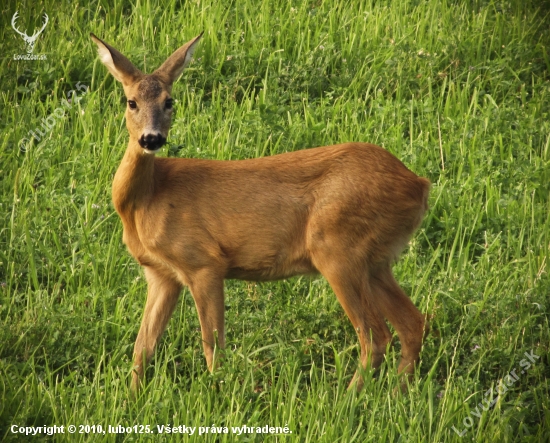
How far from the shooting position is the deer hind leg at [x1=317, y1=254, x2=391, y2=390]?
6.16 m

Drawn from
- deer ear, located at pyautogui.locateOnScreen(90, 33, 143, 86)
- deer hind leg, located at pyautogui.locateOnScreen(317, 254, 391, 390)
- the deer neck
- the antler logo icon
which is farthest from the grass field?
deer ear, located at pyautogui.locateOnScreen(90, 33, 143, 86)

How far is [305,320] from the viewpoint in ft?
21.8

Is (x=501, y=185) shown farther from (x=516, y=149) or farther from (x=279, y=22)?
(x=279, y=22)

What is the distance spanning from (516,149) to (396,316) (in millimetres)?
2676

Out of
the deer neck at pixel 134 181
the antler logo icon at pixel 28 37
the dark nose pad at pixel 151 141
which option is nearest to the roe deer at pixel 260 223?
the deer neck at pixel 134 181

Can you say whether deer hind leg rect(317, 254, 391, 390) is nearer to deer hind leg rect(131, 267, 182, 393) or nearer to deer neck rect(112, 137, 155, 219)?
deer hind leg rect(131, 267, 182, 393)

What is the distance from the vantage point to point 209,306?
6117 mm

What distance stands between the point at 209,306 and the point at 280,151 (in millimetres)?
2471

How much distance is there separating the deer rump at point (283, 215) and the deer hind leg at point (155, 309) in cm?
17

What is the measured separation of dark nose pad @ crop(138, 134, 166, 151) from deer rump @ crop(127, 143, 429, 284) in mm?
464

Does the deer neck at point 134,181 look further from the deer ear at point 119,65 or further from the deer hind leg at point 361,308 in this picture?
the deer hind leg at point 361,308

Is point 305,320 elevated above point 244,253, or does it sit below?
below

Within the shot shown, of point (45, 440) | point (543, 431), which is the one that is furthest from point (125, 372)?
point (543, 431)

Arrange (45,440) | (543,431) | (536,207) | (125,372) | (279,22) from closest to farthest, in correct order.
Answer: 1. (45,440)
2. (543,431)
3. (125,372)
4. (536,207)
5. (279,22)
